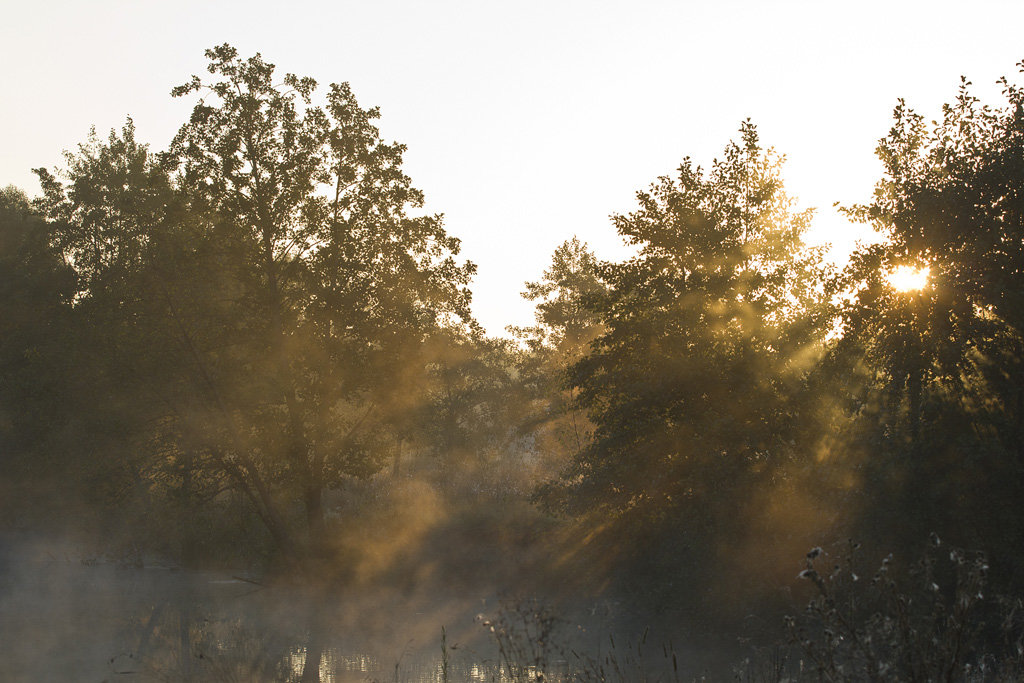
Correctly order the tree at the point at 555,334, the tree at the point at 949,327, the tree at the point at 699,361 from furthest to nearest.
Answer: the tree at the point at 555,334 → the tree at the point at 699,361 → the tree at the point at 949,327

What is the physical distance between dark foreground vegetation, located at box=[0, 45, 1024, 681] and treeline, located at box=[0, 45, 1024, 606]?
79mm

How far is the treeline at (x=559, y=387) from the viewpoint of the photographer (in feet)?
52.0

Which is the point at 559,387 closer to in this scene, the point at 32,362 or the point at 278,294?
the point at 278,294

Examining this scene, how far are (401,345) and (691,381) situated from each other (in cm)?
957

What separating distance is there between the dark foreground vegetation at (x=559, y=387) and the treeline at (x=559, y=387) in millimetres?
79

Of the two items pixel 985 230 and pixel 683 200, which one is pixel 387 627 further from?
pixel 985 230

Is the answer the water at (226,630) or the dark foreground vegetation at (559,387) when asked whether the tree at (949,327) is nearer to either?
the dark foreground vegetation at (559,387)

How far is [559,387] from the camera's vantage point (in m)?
27.8

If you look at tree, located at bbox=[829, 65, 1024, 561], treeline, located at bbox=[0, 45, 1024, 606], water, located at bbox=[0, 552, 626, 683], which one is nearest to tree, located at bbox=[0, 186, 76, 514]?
treeline, located at bbox=[0, 45, 1024, 606]

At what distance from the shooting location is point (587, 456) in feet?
77.8

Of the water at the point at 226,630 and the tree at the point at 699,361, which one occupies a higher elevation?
the tree at the point at 699,361

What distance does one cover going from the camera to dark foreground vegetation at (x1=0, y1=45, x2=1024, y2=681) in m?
15.8

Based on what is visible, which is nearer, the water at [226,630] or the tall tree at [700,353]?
the water at [226,630]

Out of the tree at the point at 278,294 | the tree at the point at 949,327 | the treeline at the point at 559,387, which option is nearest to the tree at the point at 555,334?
the treeline at the point at 559,387
